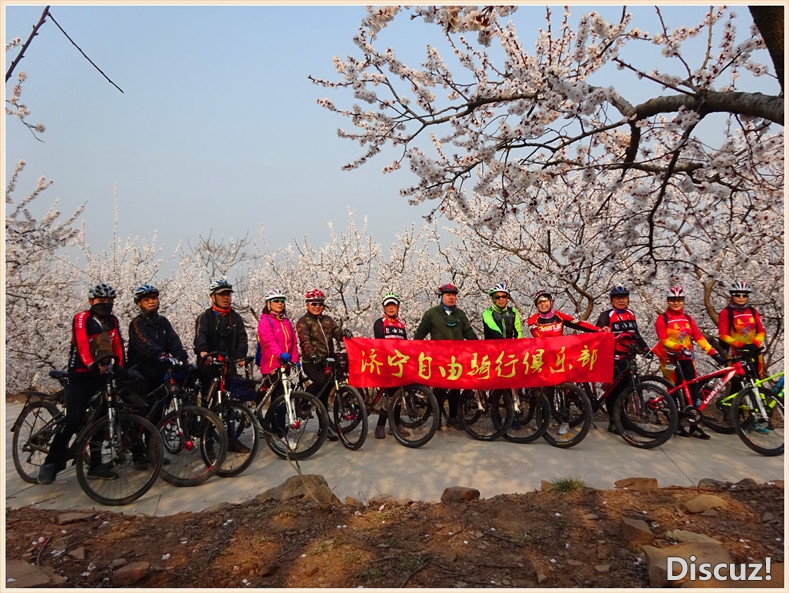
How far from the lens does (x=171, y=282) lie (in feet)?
76.6

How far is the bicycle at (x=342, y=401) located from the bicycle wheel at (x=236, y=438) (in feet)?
3.74

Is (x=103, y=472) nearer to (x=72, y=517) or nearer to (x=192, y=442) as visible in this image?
(x=72, y=517)

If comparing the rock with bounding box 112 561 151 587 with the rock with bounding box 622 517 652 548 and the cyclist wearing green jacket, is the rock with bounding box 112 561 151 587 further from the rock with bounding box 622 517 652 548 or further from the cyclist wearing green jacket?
the cyclist wearing green jacket

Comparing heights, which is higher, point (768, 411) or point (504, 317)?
point (504, 317)

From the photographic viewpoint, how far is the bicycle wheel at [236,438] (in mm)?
5633

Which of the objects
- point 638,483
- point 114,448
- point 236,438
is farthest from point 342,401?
point 638,483

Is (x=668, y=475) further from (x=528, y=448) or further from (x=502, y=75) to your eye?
(x=502, y=75)

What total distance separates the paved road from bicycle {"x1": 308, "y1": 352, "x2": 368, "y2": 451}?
21cm

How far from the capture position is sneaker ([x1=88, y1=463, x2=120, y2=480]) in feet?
16.6

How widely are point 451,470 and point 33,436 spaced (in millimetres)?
4957

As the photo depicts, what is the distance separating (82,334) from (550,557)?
5.01m

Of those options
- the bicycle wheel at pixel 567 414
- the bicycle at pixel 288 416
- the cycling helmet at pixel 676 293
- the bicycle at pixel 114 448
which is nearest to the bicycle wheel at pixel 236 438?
the bicycle at pixel 288 416

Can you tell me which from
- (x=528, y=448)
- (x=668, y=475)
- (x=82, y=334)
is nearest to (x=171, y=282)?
(x=82, y=334)

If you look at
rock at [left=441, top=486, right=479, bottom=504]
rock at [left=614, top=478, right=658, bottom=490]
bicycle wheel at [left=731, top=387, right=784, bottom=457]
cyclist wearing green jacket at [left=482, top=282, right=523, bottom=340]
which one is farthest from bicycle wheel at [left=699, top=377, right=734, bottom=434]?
rock at [left=441, top=486, right=479, bottom=504]
